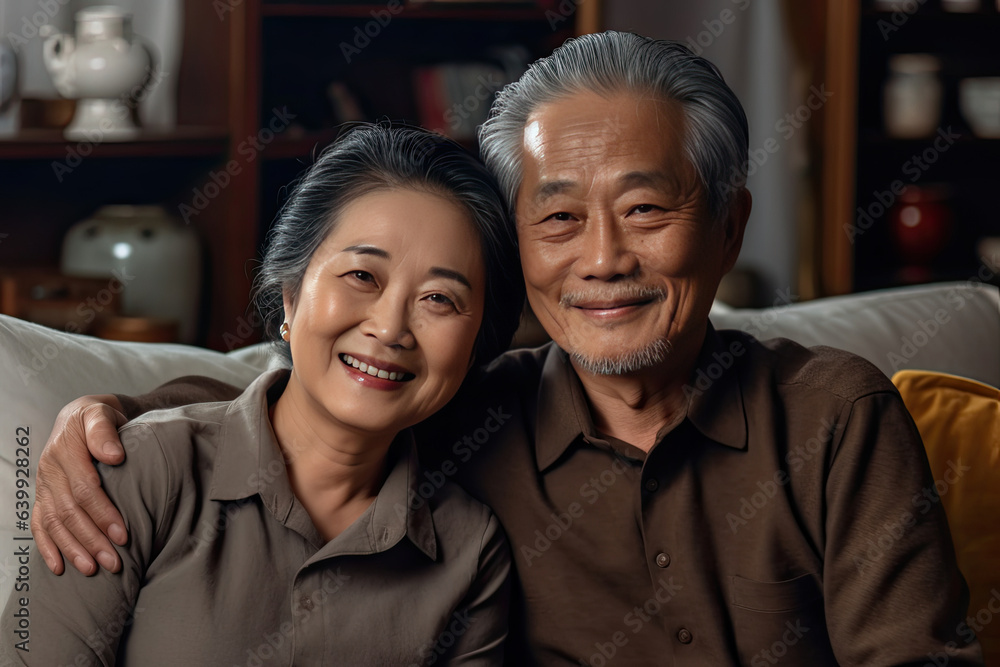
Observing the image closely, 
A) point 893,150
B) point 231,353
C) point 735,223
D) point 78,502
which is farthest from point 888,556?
point 893,150

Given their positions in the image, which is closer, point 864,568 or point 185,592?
point 185,592

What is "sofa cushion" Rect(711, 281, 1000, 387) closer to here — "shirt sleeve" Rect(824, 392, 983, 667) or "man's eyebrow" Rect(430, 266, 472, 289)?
"shirt sleeve" Rect(824, 392, 983, 667)

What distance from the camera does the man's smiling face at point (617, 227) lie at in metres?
1.33

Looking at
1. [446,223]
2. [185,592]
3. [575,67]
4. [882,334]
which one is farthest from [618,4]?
[185,592]

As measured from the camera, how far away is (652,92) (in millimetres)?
1364

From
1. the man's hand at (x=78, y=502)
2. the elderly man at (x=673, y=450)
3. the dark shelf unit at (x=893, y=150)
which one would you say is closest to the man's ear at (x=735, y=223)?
the elderly man at (x=673, y=450)

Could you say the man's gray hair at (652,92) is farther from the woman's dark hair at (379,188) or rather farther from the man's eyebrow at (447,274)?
the man's eyebrow at (447,274)

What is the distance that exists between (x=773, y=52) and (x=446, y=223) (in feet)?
10.9

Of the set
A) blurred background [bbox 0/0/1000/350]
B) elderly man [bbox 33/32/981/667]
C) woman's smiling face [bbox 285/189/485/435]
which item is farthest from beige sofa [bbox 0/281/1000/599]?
blurred background [bbox 0/0/1000/350]

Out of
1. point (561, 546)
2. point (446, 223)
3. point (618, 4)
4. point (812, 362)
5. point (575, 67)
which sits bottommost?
point (561, 546)

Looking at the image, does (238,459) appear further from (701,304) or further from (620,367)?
(701,304)

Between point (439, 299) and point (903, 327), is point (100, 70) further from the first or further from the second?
point (903, 327)

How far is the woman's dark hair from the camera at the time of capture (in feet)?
4.24

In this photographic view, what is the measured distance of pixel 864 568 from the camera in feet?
4.26
